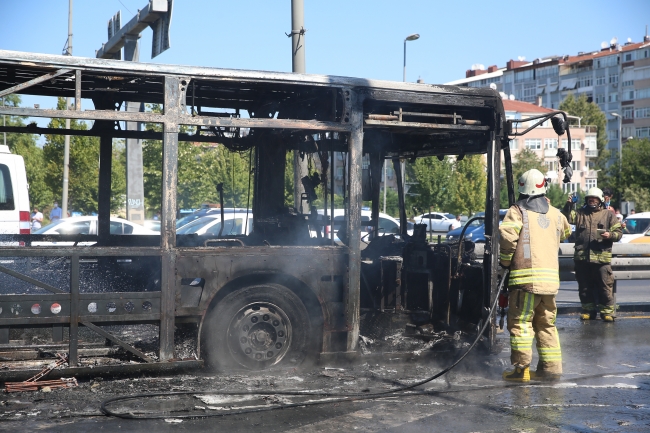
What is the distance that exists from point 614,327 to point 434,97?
486cm

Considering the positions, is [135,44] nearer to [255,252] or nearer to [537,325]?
[255,252]

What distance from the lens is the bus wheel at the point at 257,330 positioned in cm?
644

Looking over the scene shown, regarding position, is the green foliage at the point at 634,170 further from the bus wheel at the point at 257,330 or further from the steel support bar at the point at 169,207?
the steel support bar at the point at 169,207

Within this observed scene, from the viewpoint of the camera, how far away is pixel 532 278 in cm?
661

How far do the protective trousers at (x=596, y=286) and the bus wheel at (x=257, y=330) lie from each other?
5.39m

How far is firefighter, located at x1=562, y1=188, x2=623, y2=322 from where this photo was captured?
10.4 metres

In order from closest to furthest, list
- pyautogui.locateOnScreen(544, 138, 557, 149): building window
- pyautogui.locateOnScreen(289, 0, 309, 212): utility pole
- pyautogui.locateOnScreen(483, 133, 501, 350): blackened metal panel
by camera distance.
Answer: pyautogui.locateOnScreen(483, 133, 501, 350): blackened metal panel, pyautogui.locateOnScreen(289, 0, 309, 212): utility pole, pyautogui.locateOnScreen(544, 138, 557, 149): building window

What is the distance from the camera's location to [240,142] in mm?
8344

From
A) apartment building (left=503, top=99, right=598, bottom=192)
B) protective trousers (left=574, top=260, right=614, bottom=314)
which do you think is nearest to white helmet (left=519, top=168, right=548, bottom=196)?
protective trousers (left=574, top=260, right=614, bottom=314)

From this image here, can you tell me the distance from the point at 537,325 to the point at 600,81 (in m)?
102

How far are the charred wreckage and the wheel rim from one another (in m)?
0.01

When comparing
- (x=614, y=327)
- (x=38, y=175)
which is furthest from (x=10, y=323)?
(x=38, y=175)

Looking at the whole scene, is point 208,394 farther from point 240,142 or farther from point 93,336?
point 240,142

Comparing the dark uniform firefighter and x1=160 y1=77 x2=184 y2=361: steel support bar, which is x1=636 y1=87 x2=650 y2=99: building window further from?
x1=160 y1=77 x2=184 y2=361: steel support bar
